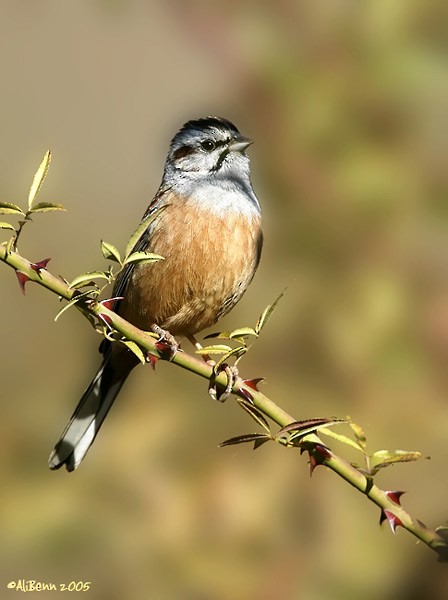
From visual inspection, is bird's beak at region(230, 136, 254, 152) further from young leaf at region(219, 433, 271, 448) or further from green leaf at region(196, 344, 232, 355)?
young leaf at region(219, 433, 271, 448)

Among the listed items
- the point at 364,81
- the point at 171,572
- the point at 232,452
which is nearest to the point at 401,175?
the point at 364,81

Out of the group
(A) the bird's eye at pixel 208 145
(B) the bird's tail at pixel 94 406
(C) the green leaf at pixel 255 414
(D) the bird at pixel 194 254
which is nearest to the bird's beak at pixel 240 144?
(D) the bird at pixel 194 254

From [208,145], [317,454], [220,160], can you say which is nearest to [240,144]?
[220,160]

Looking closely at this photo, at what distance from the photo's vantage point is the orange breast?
4.01 meters

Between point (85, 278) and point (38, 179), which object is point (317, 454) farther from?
point (38, 179)

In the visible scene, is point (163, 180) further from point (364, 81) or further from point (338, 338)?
point (338, 338)

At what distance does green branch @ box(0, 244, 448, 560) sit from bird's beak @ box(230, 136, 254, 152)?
2.29 metres

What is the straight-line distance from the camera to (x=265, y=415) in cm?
210

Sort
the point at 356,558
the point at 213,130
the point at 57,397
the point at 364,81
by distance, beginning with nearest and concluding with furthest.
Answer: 1. the point at 356,558
2. the point at 57,397
3. the point at 364,81
4. the point at 213,130

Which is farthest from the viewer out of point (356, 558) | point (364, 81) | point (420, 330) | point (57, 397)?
point (364, 81)

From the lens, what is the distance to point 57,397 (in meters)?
3.18

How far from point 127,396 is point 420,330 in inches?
50.0

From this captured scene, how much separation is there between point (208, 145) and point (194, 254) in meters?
0.89

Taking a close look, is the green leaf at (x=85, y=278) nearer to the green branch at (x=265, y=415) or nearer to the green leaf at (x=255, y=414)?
the green branch at (x=265, y=415)
